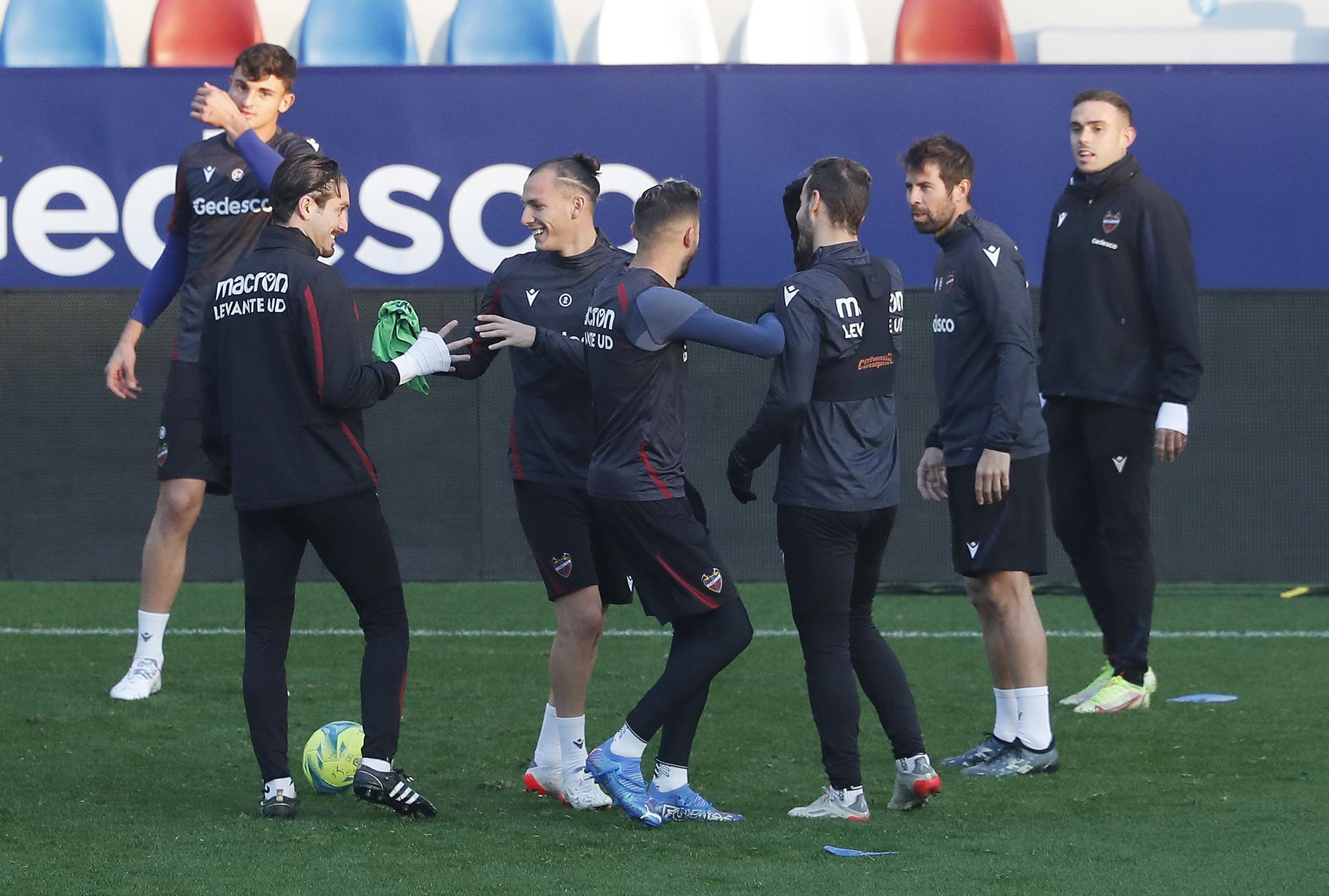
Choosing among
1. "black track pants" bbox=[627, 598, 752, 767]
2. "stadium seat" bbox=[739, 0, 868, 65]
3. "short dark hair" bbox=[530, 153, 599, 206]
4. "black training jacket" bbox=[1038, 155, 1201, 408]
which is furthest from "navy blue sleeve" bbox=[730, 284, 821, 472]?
"stadium seat" bbox=[739, 0, 868, 65]

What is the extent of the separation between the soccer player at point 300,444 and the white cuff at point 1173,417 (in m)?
2.48

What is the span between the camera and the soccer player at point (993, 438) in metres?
5.02

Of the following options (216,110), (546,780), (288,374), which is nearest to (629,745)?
(546,780)

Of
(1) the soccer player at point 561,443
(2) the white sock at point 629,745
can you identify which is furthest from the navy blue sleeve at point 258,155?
(2) the white sock at point 629,745

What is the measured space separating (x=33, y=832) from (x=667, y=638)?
3502 millimetres

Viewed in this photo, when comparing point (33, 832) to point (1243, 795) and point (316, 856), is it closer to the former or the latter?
point (316, 856)

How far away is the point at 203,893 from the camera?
147 inches

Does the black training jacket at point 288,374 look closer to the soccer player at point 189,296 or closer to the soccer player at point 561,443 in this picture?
the soccer player at point 561,443

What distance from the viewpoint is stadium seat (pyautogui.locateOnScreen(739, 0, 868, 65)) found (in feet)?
36.0

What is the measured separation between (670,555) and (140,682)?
2.56 meters

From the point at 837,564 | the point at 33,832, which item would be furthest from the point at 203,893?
the point at 837,564

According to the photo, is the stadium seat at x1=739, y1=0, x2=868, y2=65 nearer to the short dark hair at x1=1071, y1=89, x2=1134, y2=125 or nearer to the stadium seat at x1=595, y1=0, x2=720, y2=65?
the stadium seat at x1=595, y1=0, x2=720, y2=65

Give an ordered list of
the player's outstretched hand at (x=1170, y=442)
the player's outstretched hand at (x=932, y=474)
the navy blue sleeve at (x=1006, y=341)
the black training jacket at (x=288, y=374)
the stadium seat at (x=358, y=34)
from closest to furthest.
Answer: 1. the black training jacket at (x=288, y=374)
2. the navy blue sleeve at (x=1006, y=341)
3. the player's outstretched hand at (x=932, y=474)
4. the player's outstretched hand at (x=1170, y=442)
5. the stadium seat at (x=358, y=34)

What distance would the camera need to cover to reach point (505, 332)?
446cm
